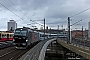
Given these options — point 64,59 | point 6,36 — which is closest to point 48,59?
point 64,59

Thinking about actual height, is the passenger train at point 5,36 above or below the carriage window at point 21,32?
below

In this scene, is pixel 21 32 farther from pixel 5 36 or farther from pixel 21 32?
pixel 5 36

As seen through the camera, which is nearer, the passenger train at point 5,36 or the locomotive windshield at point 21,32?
the locomotive windshield at point 21,32

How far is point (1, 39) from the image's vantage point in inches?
2109

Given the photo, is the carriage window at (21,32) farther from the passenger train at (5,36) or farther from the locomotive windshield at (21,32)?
the passenger train at (5,36)

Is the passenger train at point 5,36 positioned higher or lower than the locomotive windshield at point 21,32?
lower

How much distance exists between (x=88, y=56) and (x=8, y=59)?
9.78 m

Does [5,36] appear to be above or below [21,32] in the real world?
below

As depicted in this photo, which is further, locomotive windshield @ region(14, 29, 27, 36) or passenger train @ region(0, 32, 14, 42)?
passenger train @ region(0, 32, 14, 42)

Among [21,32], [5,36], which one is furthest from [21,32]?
[5,36]

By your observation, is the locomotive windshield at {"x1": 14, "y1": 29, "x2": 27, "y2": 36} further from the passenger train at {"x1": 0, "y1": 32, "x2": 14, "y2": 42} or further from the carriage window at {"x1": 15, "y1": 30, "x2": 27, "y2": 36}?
the passenger train at {"x1": 0, "y1": 32, "x2": 14, "y2": 42}

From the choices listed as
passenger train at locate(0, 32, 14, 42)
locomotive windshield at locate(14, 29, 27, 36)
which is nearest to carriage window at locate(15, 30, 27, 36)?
locomotive windshield at locate(14, 29, 27, 36)

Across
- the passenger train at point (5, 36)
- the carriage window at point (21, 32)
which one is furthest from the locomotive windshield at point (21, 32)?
the passenger train at point (5, 36)

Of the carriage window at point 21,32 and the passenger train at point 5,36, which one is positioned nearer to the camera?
the carriage window at point 21,32
